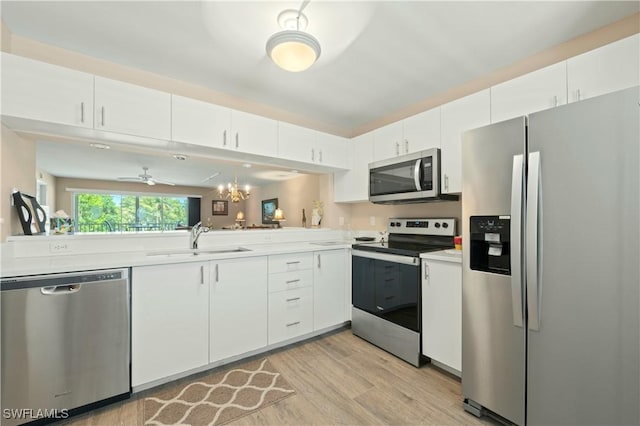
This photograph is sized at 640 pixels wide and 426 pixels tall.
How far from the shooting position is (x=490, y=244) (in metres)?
1.57

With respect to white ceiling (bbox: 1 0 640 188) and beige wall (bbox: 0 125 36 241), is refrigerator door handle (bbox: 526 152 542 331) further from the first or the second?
beige wall (bbox: 0 125 36 241)

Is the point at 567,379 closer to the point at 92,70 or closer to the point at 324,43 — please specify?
the point at 324,43

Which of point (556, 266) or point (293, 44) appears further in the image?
point (293, 44)

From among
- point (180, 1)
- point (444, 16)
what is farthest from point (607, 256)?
point (180, 1)

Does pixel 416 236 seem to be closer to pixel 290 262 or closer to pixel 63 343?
pixel 290 262

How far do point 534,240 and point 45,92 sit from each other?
3009 mm

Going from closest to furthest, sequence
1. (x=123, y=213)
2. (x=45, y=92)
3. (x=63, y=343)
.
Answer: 1. (x=63, y=343)
2. (x=45, y=92)
3. (x=123, y=213)

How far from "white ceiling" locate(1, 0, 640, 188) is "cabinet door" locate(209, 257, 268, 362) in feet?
5.48

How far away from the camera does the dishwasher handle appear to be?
1.50 meters

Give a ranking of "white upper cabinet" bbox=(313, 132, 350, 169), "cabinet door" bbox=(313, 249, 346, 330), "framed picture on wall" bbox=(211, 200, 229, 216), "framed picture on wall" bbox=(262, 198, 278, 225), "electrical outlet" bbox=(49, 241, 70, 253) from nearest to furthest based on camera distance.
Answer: "electrical outlet" bbox=(49, 241, 70, 253) → "cabinet door" bbox=(313, 249, 346, 330) → "white upper cabinet" bbox=(313, 132, 350, 169) → "framed picture on wall" bbox=(211, 200, 229, 216) → "framed picture on wall" bbox=(262, 198, 278, 225)

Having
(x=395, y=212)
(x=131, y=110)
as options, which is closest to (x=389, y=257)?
(x=395, y=212)

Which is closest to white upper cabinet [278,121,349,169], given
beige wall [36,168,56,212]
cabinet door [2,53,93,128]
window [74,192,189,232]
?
cabinet door [2,53,93,128]

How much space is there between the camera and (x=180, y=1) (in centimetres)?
159

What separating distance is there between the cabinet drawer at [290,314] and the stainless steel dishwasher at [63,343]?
106 centimetres
